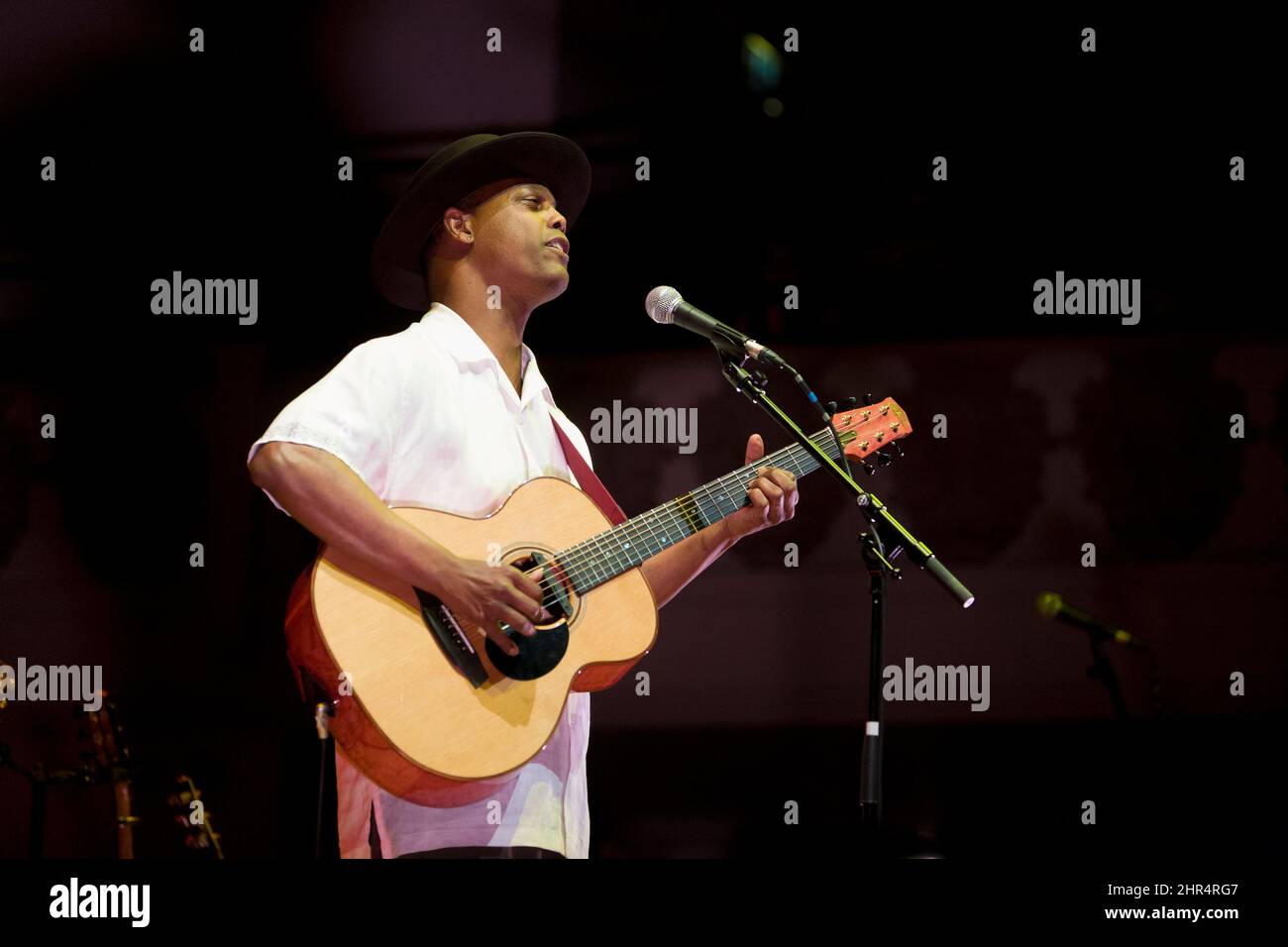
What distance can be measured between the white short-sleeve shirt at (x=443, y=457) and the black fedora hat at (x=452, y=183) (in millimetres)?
282

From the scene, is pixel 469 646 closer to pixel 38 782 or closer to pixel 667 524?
pixel 667 524

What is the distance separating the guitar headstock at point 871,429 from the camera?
346 centimetres

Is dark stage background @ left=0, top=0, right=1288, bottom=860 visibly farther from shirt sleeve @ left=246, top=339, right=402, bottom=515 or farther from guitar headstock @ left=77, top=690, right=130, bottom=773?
shirt sleeve @ left=246, top=339, right=402, bottom=515

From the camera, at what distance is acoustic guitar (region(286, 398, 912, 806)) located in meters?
2.81

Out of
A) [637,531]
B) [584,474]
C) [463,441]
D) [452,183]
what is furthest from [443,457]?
[452,183]

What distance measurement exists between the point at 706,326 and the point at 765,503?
526mm

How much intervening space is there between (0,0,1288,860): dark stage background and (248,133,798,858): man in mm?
443

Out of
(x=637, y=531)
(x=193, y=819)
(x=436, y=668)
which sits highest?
(x=637, y=531)

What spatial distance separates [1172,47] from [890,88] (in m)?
0.90

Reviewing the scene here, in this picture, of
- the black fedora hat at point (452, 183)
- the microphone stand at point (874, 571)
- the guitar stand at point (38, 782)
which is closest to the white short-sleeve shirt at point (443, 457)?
the black fedora hat at point (452, 183)

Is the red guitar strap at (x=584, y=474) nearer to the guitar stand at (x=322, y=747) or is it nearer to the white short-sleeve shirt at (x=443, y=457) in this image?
the white short-sleeve shirt at (x=443, y=457)

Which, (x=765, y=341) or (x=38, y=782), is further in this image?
(x=765, y=341)

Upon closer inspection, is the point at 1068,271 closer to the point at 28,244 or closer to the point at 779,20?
the point at 779,20

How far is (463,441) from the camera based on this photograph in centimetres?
317
